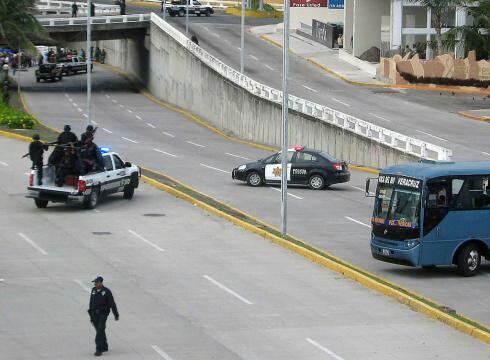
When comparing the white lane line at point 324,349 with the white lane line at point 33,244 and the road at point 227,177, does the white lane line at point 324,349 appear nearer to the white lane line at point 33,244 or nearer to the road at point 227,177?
the road at point 227,177

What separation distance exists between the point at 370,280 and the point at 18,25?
155 ft

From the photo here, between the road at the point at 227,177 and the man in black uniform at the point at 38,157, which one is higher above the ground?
the man in black uniform at the point at 38,157

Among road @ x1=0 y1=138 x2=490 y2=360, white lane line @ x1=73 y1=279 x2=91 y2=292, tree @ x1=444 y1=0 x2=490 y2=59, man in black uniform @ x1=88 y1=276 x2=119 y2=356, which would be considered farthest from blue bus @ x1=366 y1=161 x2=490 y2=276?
tree @ x1=444 y1=0 x2=490 y2=59

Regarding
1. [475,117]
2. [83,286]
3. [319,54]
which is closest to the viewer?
[83,286]

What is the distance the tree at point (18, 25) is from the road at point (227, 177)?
4104 millimetres

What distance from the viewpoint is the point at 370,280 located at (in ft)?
86.0

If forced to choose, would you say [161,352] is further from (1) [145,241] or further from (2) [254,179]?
(2) [254,179]

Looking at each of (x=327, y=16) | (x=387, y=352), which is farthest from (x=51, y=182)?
(x=327, y=16)

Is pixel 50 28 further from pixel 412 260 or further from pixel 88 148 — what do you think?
pixel 412 260

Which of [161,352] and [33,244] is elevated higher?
[161,352]

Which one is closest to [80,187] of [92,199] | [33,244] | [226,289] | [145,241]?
[92,199]

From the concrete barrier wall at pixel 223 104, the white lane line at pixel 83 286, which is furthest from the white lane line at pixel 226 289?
the concrete barrier wall at pixel 223 104

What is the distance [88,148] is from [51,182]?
1469 millimetres

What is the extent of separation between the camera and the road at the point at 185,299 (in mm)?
21047
